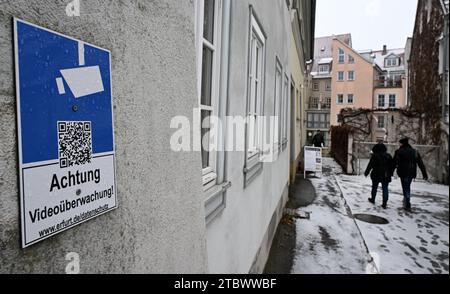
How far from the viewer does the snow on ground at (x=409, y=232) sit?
4.79 metres

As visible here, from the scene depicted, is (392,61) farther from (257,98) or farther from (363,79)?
Answer: (257,98)

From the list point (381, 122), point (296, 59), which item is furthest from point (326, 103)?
point (296, 59)

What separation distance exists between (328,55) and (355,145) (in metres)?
35.9

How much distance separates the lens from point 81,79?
86 centimetres

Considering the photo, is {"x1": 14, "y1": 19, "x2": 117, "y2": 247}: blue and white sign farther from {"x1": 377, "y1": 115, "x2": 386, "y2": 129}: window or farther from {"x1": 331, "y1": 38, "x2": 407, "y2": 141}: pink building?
{"x1": 331, "y1": 38, "x2": 407, "y2": 141}: pink building

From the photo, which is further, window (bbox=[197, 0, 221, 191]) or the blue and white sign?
window (bbox=[197, 0, 221, 191])

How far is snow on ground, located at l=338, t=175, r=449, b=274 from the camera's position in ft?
15.7

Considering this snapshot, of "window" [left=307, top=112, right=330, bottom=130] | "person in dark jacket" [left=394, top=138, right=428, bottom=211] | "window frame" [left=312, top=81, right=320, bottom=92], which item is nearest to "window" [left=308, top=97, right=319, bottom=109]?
"window frame" [left=312, top=81, right=320, bottom=92]

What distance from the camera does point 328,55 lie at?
4516cm

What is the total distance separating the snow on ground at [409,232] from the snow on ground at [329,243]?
273 mm

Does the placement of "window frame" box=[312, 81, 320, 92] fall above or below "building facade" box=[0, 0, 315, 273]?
above
